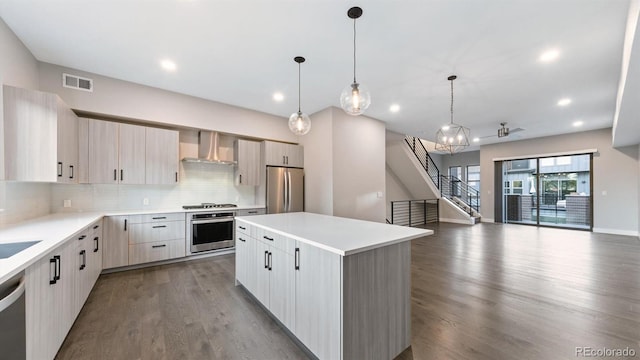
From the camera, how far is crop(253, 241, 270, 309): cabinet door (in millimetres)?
2423

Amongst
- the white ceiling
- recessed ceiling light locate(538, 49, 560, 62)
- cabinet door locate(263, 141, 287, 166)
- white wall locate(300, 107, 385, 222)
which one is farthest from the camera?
cabinet door locate(263, 141, 287, 166)

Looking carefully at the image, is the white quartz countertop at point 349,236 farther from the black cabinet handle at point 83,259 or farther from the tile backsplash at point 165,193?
the tile backsplash at point 165,193

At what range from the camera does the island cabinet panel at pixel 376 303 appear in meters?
1.59

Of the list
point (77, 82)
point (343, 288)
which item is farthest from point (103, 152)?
point (343, 288)

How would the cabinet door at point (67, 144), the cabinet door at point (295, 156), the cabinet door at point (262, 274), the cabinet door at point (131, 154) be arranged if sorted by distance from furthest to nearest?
the cabinet door at point (295, 156)
the cabinet door at point (131, 154)
the cabinet door at point (67, 144)
the cabinet door at point (262, 274)

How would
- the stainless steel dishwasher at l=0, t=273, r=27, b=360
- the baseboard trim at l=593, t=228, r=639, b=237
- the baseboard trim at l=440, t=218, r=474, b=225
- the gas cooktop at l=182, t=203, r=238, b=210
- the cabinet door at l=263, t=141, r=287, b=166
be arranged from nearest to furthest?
the stainless steel dishwasher at l=0, t=273, r=27, b=360
the gas cooktop at l=182, t=203, r=238, b=210
the cabinet door at l=263, t=141, r=287, b=166
the baseboard trim at l=593, t=228, r=639, b=237
the baseboard trim at l=440, t=218, r=474, b=225

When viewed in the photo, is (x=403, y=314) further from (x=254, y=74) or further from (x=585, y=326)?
(x=254, y=74)

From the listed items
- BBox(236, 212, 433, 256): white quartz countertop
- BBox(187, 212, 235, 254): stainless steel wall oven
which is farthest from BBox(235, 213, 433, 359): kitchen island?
BBox(187, 212, 235, 254): stainless steel wall oven

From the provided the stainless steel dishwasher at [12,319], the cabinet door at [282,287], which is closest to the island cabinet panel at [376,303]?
the cabinet door at [282,287]

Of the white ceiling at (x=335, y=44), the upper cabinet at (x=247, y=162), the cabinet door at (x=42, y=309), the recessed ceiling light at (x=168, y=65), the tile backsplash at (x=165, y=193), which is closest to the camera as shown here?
the cabinet door at (x=42, y=309)

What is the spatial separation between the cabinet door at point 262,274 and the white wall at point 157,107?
309cm

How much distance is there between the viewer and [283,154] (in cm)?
535

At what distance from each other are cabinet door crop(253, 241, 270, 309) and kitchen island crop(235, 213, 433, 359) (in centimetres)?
11

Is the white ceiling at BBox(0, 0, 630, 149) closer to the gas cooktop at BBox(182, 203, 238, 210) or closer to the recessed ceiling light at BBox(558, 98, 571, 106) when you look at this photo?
the recessed ceiling light at BBox(558, 98, 571, 106)
